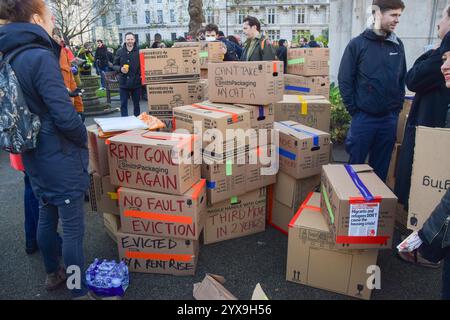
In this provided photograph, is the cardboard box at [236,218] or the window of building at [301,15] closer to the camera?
the cardboard box at [236,218]

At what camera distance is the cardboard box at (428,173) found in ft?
5.80

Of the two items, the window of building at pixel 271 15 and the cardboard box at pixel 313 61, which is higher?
the window of building at pixel 271 15

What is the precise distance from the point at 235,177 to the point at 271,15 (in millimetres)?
55793

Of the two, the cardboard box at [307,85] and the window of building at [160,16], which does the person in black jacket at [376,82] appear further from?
the window of building at [160,16]

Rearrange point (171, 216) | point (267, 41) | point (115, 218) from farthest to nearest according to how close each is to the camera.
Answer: point (267, 41) → point (115, 218) → point (171, 216)

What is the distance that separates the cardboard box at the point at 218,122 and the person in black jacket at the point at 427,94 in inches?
49.8

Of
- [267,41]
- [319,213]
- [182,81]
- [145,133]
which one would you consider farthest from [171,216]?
[267,41]

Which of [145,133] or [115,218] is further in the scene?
[115,218]

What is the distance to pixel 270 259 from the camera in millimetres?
2955

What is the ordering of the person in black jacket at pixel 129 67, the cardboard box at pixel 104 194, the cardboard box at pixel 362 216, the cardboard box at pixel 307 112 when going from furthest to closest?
the person in black jacket at pixel 129 67, the cardboard box at pixel 307 112, the cardboard box at pixel 104 194, the cardboard box at pixel 362 216

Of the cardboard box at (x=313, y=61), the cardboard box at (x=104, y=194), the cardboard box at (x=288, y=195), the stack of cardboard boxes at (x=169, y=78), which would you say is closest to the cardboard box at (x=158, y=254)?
the cardboard box at (x=104, y=194)

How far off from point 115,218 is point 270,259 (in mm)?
1292

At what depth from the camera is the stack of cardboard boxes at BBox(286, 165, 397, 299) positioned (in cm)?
230
